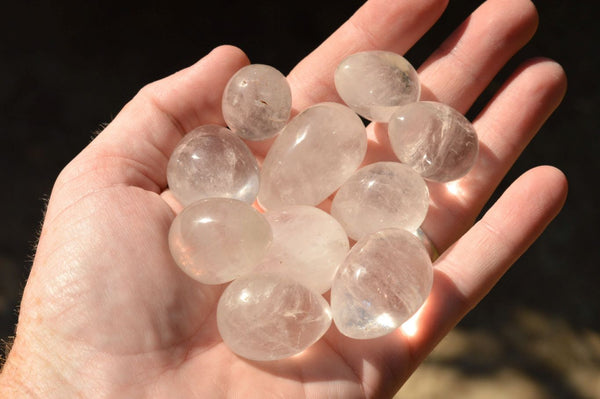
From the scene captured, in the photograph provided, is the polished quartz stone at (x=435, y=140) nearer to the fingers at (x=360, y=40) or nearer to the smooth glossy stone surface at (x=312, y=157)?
the smooth glossy stone surface at (x=312, y=157)

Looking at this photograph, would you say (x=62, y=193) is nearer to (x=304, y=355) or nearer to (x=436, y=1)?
(x=304, y=355)

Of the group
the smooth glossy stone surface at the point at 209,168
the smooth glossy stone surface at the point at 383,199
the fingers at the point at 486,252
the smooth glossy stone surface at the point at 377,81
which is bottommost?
the fingers at the point at 486,252

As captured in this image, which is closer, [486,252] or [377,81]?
[486,252]

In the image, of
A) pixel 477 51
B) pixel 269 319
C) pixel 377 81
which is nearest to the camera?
pixel 269 319

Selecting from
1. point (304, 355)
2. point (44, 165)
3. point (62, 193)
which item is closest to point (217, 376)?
point (304, 355)

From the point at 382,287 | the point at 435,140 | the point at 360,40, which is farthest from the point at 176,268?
the point at 360,40

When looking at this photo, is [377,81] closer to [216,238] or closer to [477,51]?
[477,51]

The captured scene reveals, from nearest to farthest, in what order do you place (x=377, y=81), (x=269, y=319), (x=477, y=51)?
(x=269, y=319) → (x=377, y=81) → (x=477, y=51)

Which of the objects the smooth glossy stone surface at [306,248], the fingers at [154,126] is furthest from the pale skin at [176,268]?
the smooth glossy stone surface at [306,248]

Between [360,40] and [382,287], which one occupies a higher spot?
[360,40]
